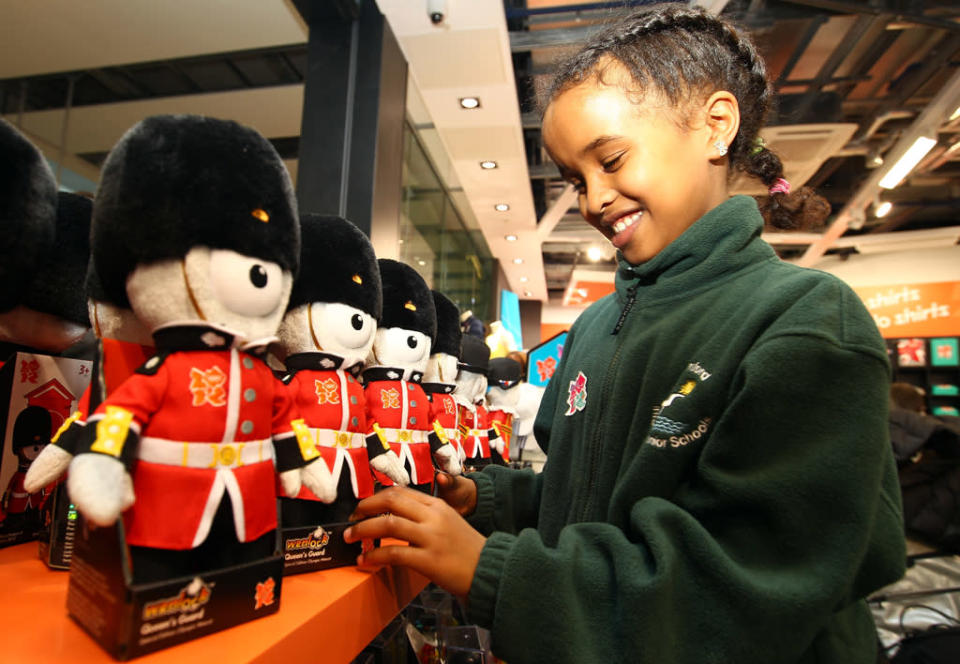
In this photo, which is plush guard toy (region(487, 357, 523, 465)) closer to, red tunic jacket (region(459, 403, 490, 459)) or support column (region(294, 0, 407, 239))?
red tunic jacket (region(459, 403, 490, 459))

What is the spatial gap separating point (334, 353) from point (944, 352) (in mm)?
6752

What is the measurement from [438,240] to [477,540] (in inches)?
143

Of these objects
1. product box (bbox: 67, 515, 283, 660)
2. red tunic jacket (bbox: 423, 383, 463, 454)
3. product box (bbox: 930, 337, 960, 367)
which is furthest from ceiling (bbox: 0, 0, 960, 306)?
product box (bbox: 930, 337, 960, 367)

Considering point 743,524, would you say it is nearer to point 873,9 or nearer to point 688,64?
point 688,64

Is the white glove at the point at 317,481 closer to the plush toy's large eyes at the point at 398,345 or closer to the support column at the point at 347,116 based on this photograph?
the plush toy's large eyes at the point at 398,345

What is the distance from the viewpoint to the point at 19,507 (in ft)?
2.20

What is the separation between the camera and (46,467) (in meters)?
0.51

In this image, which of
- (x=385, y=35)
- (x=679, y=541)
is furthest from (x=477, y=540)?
(x=385, y=35)

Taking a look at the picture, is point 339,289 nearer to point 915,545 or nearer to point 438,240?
point 915,545

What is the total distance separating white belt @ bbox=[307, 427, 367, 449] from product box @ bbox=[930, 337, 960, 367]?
21.9 ft

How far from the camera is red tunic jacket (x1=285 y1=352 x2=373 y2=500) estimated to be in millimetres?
719

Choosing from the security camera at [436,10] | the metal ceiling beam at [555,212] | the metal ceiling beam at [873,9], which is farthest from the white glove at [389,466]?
the metal ceiling beam at [555,212]

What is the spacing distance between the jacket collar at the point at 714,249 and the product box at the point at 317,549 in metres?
0.51

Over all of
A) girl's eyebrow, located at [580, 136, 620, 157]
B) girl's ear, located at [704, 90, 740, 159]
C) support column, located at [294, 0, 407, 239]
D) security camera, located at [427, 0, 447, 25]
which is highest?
security camera, located at [427, 0, 447, 25]
